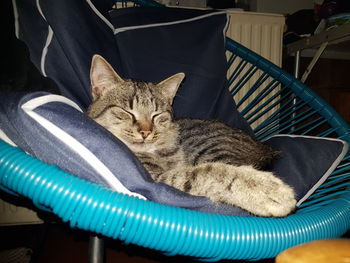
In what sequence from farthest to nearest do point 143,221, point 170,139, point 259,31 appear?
point 259,31 < point 170,139 < point 143,221

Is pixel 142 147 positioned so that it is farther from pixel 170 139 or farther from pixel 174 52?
pixel 174 52

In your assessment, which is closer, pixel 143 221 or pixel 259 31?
pixel 143 221

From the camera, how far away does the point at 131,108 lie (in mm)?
1076

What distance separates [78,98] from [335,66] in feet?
8.03

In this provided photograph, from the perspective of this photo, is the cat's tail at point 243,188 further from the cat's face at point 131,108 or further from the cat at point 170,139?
the cat's face at point 131,108

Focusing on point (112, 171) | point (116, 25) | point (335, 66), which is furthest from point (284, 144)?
point (335, 66)

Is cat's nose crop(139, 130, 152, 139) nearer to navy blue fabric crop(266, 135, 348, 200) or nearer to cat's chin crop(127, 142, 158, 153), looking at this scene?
cat's chin crop(127, 142, 158, 153)

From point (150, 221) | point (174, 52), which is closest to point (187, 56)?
point (174, 52)

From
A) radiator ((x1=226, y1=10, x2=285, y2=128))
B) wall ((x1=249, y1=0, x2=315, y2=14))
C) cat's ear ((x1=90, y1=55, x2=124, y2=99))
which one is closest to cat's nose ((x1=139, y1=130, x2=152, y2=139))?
cat's ear ((x1=90, y1=55, x2=124, y2=99))

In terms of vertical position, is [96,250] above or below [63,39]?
below

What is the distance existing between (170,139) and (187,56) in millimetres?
597

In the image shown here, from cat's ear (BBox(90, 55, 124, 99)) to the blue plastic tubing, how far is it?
1.98 feet

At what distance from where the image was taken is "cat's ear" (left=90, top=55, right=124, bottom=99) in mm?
995

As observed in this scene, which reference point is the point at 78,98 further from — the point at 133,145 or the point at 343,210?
the point at 343,210
